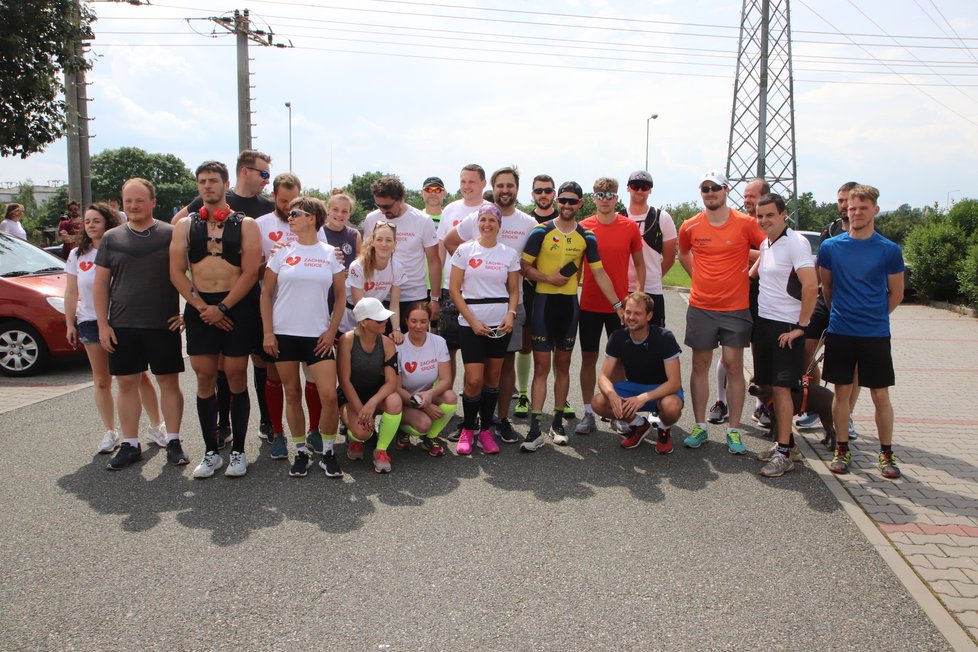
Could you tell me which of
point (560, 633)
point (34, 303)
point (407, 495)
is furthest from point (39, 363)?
point (560, 633)

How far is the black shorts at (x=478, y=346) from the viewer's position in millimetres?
5789

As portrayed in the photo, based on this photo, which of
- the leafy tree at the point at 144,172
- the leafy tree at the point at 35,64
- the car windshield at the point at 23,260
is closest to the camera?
the car windshield at the point at 23,260

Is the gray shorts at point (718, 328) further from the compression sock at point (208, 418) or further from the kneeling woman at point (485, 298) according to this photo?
the compression sock at point (208, 418)

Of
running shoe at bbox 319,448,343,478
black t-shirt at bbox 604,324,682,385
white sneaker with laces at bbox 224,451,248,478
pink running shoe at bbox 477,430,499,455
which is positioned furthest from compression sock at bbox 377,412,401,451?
black t-shirt at bbox 604,324,682,385

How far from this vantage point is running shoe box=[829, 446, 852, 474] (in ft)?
17.9

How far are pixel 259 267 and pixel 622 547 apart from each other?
10.1 ft

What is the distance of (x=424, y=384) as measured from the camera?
585cm

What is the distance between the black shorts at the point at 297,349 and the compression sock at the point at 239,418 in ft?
1.25

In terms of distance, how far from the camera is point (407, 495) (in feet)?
16.1

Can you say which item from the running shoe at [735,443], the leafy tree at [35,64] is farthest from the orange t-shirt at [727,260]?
the leafy tree at [35,64]

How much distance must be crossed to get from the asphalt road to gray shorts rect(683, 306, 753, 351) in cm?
97

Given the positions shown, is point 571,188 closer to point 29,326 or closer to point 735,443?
point 735,443

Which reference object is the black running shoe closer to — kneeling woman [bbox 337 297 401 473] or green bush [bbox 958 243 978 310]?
kneeling woman [bbox 337 297 401 473]

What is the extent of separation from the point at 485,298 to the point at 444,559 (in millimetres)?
2342
